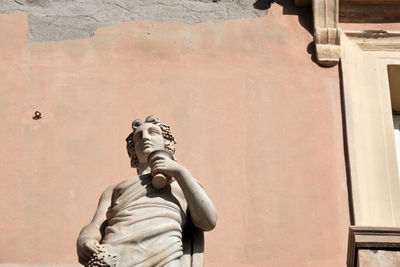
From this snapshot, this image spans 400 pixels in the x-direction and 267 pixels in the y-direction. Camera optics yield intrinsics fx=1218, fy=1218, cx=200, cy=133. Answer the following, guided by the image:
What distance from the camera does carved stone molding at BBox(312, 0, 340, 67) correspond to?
31.2ft

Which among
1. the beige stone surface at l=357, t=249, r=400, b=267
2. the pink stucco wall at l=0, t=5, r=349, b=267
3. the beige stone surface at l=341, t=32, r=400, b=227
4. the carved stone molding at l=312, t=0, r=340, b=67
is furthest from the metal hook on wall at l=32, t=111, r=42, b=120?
the beige stone surface at l=357, t=249, r=400, b=267

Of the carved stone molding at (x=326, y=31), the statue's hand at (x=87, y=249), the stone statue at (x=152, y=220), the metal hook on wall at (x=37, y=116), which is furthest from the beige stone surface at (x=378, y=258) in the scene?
the metal hook on wall at (x=37, y=116)

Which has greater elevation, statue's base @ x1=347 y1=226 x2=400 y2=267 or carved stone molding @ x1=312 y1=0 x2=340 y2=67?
carved stone molding @ x1=312 y1=0 x2=340 y2=67

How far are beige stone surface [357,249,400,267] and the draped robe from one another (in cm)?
107

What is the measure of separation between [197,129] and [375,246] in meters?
2.64

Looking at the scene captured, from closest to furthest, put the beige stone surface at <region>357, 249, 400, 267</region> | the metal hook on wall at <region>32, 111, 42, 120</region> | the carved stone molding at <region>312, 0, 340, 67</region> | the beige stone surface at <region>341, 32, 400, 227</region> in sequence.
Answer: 1. the beige stone surface at <region>357, 249, 400, 267</region>
2. the beige stone surface at <region>341, 32, 400, 227</region>
3. the metal hook on wall at <region>32, 111, 42, 120</region>
4. the carved stone molding at <region>312, 0, 340, 67</region>

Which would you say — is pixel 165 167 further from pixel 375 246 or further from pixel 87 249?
pixel 375 246

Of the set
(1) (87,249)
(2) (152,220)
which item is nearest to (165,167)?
(2) (152,220)

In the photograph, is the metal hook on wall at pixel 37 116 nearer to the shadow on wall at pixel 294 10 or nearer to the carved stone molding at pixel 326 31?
the shadow on wall at pixel 294 10

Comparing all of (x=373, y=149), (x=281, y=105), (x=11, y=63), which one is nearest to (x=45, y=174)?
(x=11, y=63)

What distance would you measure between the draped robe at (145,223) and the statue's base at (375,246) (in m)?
1.07

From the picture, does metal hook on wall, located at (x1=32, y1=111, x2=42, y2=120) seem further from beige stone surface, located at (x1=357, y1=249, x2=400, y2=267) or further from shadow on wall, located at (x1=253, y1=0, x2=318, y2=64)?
beige stone surface, located at (x1=357, y1=249, x2=400, y2=267)

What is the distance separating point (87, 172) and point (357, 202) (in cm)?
194

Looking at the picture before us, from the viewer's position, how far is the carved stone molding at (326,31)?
9.50 meters
